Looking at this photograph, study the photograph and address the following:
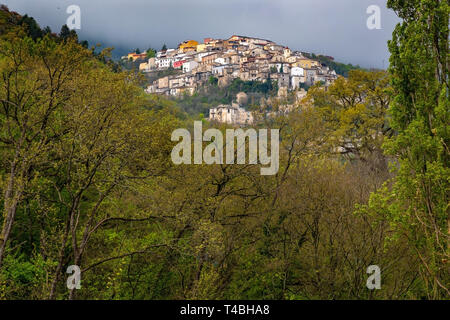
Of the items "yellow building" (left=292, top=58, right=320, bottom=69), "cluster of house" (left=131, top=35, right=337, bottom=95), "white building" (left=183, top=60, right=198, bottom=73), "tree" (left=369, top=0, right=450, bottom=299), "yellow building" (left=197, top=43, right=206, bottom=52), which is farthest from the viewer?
"yellow building" (left=197, top=43, right=206, bottom=52)

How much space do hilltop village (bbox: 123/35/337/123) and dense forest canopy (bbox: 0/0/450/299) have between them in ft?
409

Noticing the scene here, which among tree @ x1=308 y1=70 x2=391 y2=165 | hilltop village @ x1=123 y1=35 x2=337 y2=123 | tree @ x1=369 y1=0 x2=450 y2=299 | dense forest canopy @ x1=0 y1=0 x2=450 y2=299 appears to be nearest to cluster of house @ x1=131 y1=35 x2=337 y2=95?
hilltop village @ x1=123 y1=35 x2=337 y2=123

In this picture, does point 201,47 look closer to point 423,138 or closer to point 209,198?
point 209,198

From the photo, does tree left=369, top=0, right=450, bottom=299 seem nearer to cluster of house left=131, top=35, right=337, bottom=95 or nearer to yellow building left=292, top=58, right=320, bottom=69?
cluster of house left=131, top=35, right=337, bottom=95

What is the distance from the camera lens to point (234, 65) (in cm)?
16388

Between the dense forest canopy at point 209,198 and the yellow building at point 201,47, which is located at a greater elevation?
the yellow building at point 201,47

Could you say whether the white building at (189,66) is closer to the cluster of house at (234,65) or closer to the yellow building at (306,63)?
the cluster of house at (234,65)

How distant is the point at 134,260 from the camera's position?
49.1 feet

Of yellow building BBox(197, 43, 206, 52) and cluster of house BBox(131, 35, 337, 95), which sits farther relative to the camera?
yellow building BBox(197, 43, 206, 52)

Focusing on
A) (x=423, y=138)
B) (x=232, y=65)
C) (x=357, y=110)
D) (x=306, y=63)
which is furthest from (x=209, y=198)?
(x=306, y=63)

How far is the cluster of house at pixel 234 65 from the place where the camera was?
15288cm

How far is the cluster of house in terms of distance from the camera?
152875 mm

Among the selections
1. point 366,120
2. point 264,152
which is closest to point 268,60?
point 366,120

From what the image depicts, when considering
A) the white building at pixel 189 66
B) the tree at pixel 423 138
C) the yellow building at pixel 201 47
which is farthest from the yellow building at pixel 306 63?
the tree at pixel 423 138
